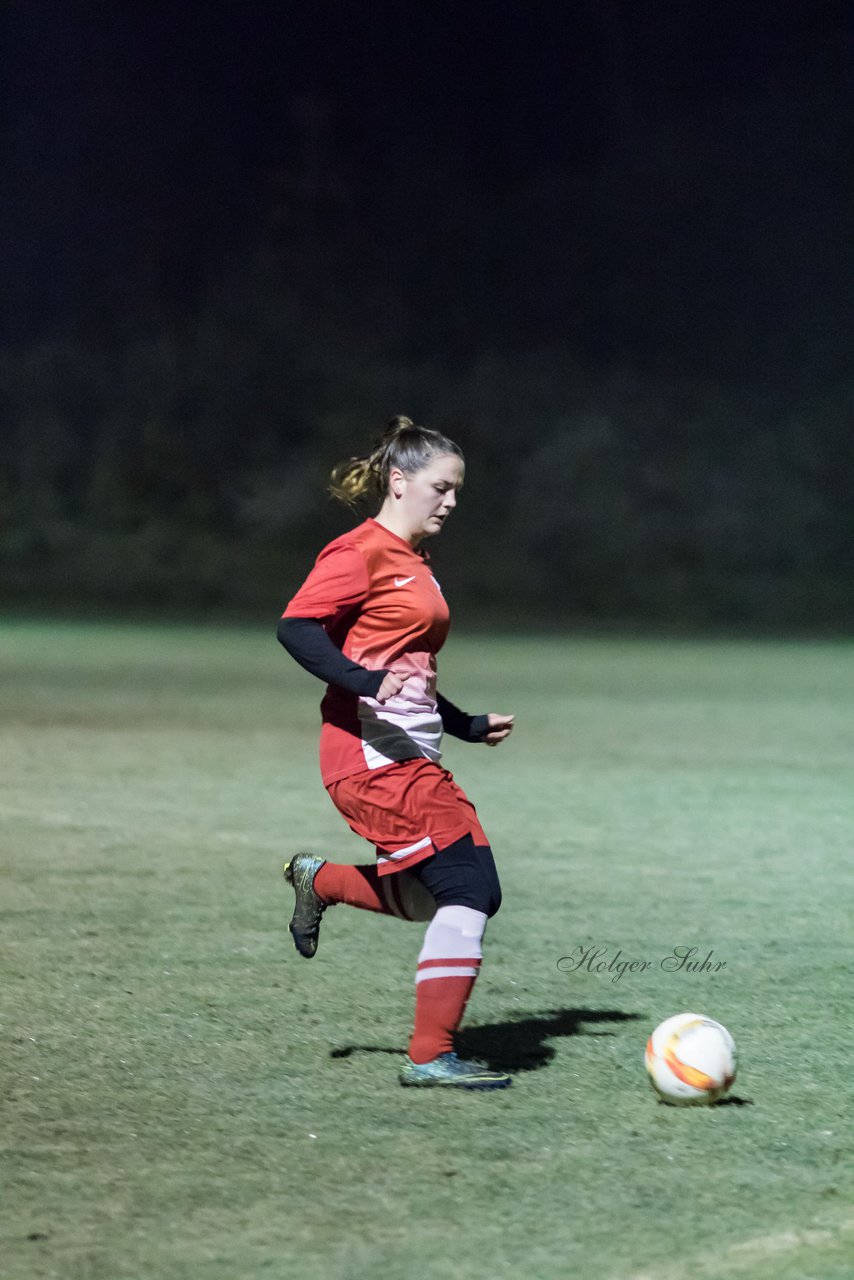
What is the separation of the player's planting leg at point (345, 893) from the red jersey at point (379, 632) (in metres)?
0.34

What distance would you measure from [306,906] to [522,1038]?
699mm

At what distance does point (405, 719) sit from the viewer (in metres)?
4.22

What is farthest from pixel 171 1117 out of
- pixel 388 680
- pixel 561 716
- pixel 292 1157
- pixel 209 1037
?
pixel 561 716

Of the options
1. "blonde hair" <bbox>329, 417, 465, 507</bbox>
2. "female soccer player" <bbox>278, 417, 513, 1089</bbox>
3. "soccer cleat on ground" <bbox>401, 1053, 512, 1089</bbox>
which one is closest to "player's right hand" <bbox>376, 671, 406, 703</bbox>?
"female soccer player" <bbox>278, 417, 513, 1089</bbox>

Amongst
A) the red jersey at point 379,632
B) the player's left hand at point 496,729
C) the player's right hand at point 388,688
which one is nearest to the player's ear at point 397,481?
the red jersey at point 379,632

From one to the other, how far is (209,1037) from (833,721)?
1041cm

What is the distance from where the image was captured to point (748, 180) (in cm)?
4484

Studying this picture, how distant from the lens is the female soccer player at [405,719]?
4.09 metres

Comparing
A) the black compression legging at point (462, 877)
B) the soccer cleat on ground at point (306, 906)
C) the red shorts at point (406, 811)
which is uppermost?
the red shorts at point (406, 811)

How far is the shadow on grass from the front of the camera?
4.38m

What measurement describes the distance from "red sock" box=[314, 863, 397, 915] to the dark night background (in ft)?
111

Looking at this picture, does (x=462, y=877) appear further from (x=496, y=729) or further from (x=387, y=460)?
(x=387, y=460)

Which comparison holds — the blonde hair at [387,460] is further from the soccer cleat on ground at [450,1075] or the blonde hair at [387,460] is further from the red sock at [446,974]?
the soccer cleat on ground at [450,1075]

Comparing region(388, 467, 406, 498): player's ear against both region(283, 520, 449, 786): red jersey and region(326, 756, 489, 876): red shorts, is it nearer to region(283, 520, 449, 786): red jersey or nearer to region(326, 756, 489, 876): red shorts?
region(283, 520, 449, 786): red jersey
